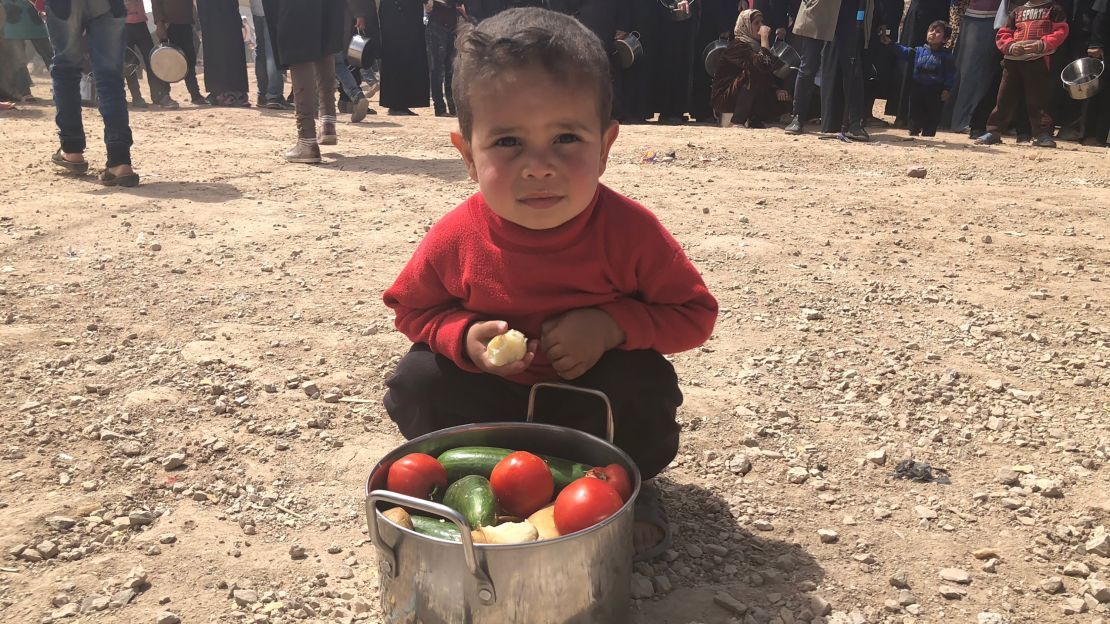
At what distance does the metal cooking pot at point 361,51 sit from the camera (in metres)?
9.97

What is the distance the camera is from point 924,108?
9.17 m

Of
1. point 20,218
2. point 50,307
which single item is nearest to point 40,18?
point 20,218

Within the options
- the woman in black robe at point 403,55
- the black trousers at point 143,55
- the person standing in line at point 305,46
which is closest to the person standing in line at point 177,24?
the black trousers at point 143,55

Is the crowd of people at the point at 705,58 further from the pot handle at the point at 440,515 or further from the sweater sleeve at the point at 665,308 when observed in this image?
the pot handle at the point at 440,515

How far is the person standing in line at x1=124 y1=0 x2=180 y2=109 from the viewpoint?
11383 millimetres

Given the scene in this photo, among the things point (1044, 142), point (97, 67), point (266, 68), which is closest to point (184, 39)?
point (266, 68)

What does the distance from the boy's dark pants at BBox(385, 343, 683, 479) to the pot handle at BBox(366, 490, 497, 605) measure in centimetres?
54

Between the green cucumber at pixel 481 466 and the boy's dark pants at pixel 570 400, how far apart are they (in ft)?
0.72

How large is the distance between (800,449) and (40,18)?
11.8 m

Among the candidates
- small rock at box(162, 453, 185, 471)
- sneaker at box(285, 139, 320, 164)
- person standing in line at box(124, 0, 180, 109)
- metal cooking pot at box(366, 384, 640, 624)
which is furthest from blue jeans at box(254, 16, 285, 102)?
metal cooking pot at box(366, 384, 640, 624)

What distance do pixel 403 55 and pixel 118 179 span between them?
6046 millimetres

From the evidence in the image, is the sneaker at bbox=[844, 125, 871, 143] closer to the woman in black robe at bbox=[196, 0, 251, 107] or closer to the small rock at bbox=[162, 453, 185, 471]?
the small rock at bbox=[162, 453, 185, 471]

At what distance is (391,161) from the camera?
7.39 metres

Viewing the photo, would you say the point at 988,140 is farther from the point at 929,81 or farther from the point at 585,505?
the point at 585,505
